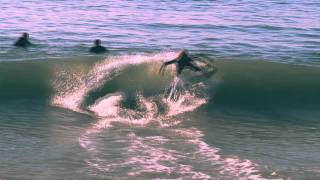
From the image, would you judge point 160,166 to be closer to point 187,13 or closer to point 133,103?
point 133,103

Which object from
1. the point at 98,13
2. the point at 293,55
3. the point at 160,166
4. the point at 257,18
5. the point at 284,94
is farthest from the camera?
the point at 98,13

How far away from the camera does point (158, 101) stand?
15461 mm

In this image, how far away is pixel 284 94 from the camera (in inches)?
656

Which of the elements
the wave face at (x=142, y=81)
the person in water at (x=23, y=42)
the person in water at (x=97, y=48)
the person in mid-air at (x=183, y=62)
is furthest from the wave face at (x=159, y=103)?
the person in water at (x=23, y=42)

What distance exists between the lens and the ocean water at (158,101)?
10.1 metres

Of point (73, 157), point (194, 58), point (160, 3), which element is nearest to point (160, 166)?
point (73, 157)

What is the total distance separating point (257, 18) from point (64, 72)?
52.8 feet

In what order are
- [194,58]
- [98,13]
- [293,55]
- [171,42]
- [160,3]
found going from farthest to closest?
[160,3] < [98,13] < [171,42] < [293,55] < [194,58]

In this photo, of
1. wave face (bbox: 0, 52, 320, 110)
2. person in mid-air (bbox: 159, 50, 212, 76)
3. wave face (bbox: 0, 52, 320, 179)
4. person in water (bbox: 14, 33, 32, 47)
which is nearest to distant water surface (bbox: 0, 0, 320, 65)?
person in water (bbox: 14, 33, 32, 47)

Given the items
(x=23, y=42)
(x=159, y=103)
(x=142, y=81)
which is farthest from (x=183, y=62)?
(x=23, y=42)

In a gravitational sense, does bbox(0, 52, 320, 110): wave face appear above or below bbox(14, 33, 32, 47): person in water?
below

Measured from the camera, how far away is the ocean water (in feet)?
33.2

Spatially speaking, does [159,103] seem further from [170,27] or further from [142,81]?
[170,27]

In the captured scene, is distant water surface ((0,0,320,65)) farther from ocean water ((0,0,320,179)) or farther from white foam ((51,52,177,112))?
white foam ((51,52,177,112))
